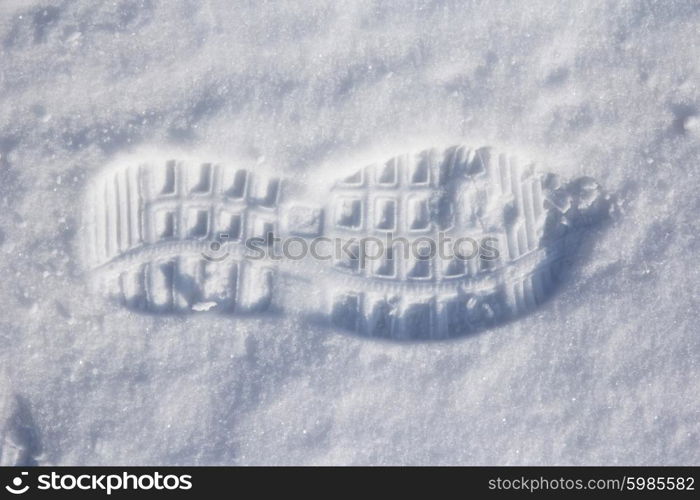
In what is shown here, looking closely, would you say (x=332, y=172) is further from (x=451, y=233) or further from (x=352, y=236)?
(x=451, y=233)

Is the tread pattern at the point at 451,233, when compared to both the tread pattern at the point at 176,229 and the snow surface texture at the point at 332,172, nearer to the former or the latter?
the snow surface texture at the point at 332,172
